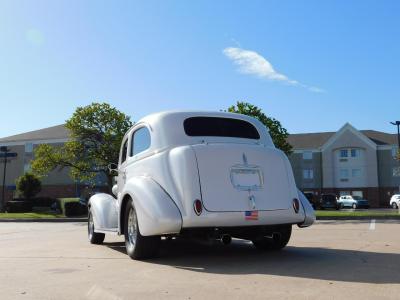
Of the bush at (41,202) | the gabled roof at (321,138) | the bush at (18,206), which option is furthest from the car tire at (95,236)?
the gabled roof at (321,138)

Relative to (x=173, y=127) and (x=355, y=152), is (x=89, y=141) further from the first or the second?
(x=355, y=152)

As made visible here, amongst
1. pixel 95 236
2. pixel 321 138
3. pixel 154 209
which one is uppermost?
pixel 321 138

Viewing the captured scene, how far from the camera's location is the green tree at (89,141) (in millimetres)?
34406

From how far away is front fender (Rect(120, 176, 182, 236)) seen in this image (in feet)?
22.2

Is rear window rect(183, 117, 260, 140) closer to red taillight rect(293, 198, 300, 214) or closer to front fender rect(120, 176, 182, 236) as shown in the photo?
front fender rect(120, 176, 182, 236)

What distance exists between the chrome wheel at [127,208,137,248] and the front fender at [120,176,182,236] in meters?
0.35

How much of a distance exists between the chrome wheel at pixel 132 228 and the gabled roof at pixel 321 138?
6607cm

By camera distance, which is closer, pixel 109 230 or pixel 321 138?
pixel 109 230

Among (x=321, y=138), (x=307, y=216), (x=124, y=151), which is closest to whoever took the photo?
(x=307, y=216)

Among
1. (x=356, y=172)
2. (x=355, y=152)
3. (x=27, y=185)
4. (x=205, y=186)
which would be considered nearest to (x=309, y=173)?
(x=356, y=172)

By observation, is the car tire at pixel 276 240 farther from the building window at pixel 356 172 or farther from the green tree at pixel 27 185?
the building window at pixel 356 172

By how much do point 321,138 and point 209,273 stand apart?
229ft

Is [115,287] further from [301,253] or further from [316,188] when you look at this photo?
[316,188]

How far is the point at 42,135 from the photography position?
69.3 meters
